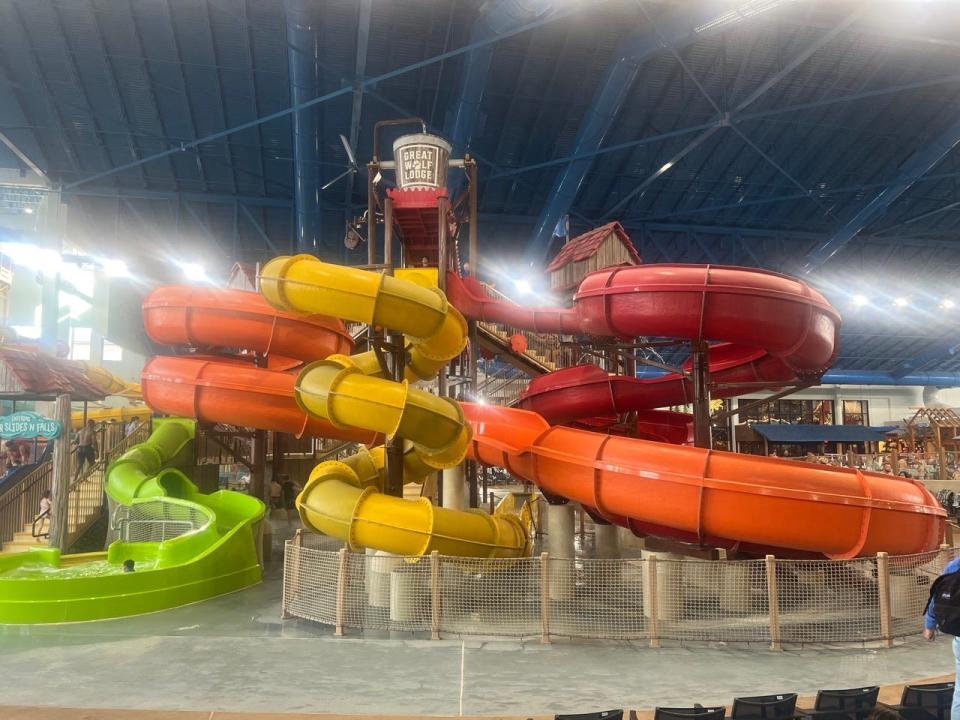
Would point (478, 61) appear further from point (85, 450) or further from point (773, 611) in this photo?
point (773, 611)

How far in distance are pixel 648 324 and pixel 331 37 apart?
Result: 13.6 m

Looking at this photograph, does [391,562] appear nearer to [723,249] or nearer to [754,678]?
[754,678]

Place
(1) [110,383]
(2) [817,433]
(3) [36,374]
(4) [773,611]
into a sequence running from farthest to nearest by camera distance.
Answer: (2) [817,433], (1) [110,383], (3) [36,374], (4) [773,611]

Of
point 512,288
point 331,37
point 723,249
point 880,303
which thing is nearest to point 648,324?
point 331,37

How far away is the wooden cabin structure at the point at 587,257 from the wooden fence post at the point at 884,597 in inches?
352

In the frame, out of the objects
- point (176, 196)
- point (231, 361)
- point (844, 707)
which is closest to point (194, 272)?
point (176, 196)

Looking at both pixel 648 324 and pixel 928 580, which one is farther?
pixel 648 324

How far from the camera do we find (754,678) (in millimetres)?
7160

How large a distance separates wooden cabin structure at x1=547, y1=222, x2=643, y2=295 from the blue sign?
11.0 meters

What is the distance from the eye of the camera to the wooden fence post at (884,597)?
828cm

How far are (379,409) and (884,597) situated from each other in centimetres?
681

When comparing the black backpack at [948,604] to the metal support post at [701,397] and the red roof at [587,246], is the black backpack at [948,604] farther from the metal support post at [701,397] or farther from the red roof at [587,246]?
the red roof at [587,246]

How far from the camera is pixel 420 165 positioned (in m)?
15.0

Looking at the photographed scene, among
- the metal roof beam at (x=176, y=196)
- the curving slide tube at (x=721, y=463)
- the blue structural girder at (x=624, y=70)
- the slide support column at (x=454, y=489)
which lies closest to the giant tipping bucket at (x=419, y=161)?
the curving slide tube at (x=721, y=463)
